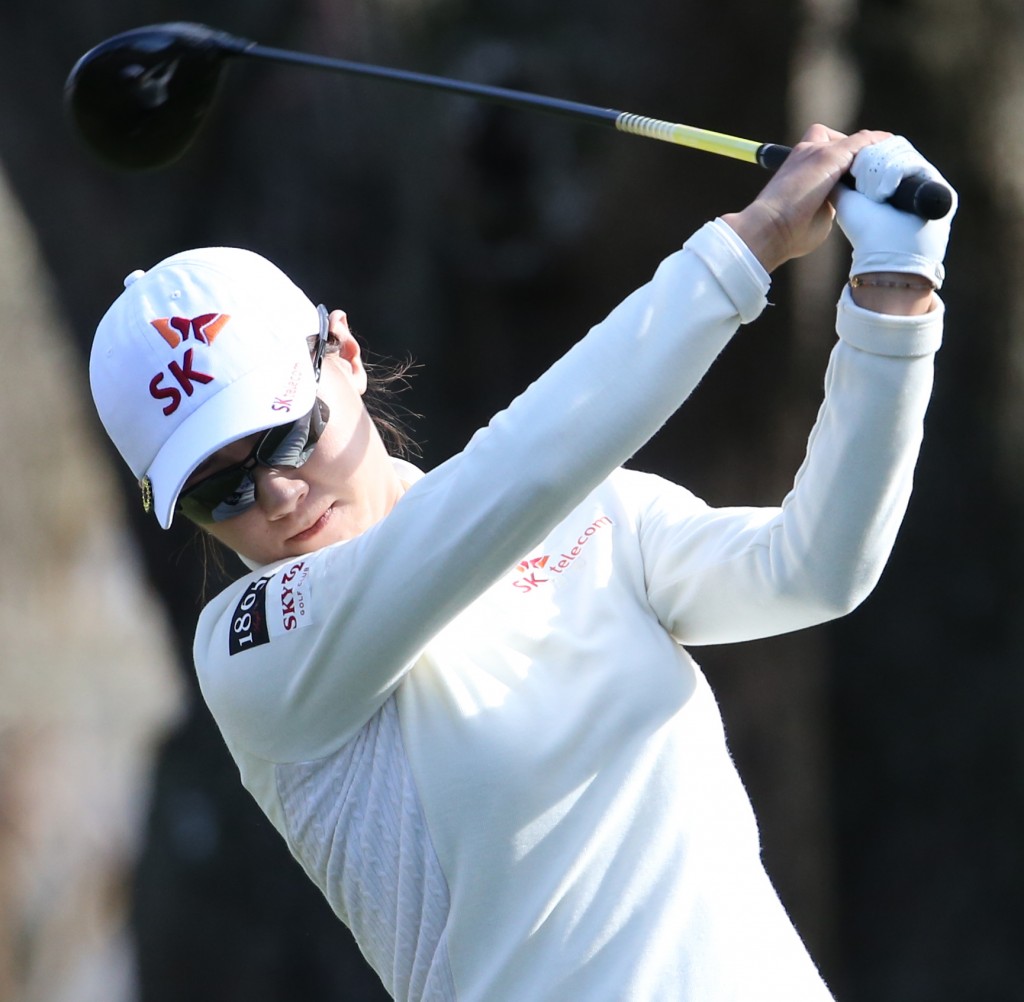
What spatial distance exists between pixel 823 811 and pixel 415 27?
5.84 feet

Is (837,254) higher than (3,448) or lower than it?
higher

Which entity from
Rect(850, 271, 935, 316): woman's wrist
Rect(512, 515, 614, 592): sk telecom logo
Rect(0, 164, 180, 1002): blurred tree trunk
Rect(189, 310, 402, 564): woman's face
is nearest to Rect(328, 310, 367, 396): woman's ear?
Rect(189, 310, 402, 564): woman's face

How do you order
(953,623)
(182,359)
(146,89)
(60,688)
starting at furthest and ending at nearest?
(60,688) < (953,623) < (146,89) < (182,359)

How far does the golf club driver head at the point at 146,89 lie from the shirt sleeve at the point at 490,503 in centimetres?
69

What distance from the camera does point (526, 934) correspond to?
1277 mm

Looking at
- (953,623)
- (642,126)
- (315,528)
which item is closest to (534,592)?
(315,528)

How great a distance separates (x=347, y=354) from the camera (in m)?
1.53

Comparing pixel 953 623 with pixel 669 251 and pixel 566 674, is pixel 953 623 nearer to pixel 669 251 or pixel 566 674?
pixel 669 251

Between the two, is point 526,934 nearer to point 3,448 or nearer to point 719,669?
point 719,669

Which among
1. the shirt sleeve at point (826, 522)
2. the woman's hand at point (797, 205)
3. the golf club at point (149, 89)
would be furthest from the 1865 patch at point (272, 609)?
the golf club at point (149, 89)

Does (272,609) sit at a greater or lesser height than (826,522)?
lesser

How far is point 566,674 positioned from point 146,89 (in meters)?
0.87

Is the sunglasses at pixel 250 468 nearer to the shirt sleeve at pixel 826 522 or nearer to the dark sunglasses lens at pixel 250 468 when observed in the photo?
the dark sunglasses lens at pixel 250 468

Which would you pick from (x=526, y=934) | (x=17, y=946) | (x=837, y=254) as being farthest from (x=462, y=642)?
(x=17, y=946)
